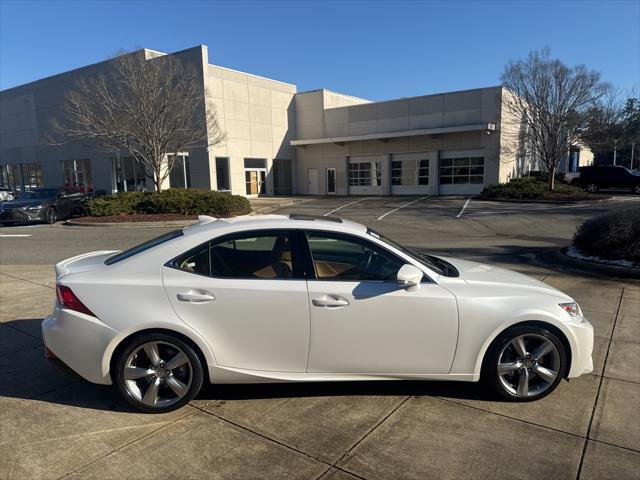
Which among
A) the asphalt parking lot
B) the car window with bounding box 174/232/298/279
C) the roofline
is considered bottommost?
the asphalt parking lot

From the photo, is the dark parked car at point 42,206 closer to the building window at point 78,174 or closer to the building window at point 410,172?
the building window at point 78,174

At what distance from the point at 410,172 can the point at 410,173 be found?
0.24 ft

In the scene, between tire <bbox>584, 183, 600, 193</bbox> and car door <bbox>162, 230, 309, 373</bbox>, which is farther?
tire <bbox>584, 183, 600, 193</bbox>

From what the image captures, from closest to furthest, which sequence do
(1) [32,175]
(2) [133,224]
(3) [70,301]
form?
(3) [70,301] < (2) [133,224] < (1) [32,175]

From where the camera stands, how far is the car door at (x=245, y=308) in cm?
360

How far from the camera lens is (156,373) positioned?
3.63 m

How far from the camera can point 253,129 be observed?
112 feet

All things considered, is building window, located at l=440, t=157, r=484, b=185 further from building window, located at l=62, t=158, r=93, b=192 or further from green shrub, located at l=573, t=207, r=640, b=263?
building window, located at l=62, t=158, r=93, b=192

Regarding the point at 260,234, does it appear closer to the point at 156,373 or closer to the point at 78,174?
the point at 156,373

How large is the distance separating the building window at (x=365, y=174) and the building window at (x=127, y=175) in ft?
49.7

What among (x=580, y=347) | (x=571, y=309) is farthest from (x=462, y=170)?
(x=580, y=347)

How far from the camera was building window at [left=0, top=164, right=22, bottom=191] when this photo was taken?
1682 inches

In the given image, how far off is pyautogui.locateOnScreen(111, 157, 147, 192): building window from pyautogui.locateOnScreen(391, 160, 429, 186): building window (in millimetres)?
17574

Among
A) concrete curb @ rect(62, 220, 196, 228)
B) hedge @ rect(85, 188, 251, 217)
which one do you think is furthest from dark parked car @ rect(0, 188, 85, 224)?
concrete curb @ rect(62, 220, 196, 228)
